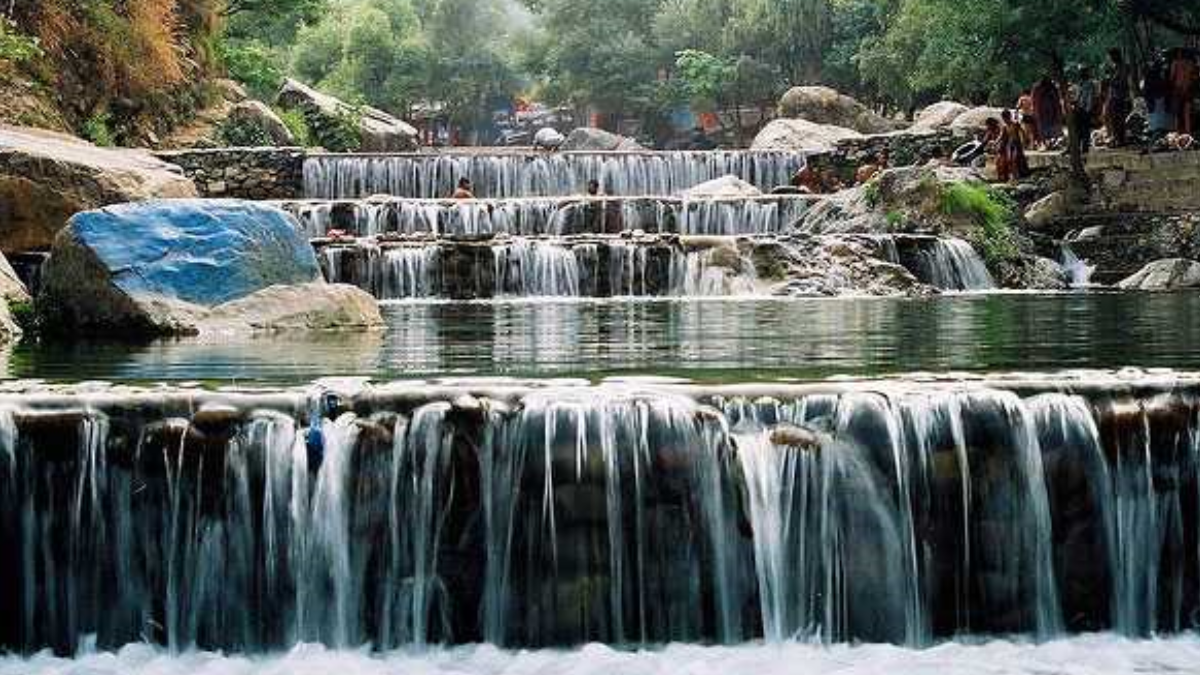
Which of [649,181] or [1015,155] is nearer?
[1015,155]

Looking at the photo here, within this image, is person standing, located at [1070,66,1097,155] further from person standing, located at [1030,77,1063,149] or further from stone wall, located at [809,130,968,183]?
stone wall, located at [809,130,968,183]

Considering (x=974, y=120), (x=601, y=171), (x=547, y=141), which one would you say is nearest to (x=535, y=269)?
(x=601, y=171)

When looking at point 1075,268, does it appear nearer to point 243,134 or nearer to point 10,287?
point 10,287

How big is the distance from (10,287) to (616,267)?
827cm

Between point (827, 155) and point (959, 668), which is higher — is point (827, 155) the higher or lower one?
the higher one

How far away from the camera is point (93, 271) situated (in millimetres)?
12805

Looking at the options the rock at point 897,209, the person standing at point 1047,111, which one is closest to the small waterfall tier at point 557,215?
the rock at point 897,209

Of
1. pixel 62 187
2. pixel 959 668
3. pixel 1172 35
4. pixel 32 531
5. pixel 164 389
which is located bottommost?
pixel 959 668

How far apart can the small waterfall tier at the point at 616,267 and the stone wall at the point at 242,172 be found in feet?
25.8

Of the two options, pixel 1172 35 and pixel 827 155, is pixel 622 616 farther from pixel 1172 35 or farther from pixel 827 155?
pixel 1172 35

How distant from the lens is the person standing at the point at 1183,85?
23125 millimetres

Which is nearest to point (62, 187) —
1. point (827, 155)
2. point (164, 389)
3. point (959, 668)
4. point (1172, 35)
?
point (164, 389)

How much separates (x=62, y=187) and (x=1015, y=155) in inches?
563

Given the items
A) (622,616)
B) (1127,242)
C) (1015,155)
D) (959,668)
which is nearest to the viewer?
(959,668)
